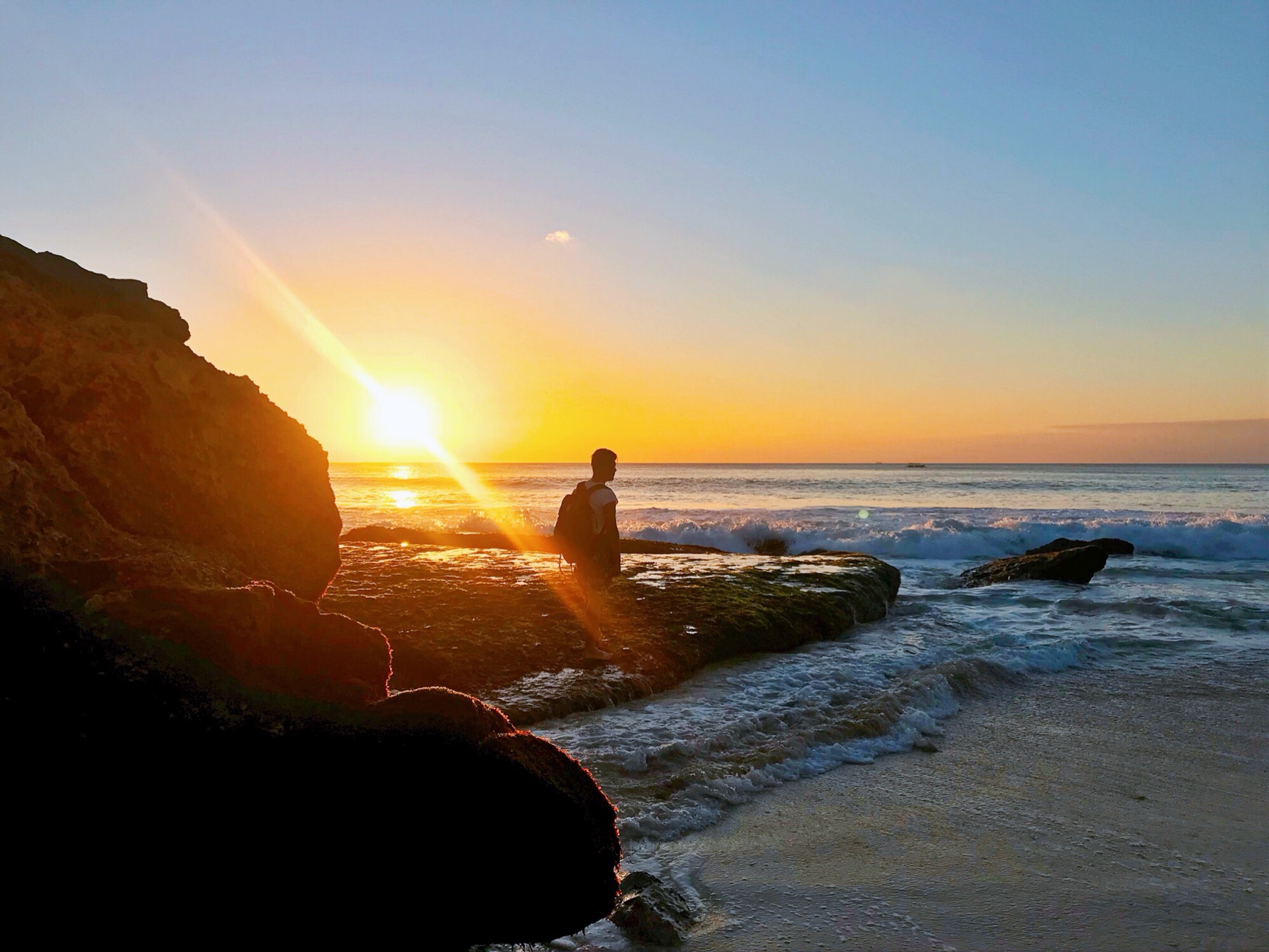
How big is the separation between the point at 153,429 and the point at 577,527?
15.4 ft

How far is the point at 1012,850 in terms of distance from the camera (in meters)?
4.03

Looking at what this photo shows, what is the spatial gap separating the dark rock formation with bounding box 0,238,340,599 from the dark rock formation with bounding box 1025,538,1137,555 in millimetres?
15539

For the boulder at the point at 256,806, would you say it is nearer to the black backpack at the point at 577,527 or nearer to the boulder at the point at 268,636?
the boulder at the point at 268,636

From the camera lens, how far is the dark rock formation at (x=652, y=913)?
3.16 m

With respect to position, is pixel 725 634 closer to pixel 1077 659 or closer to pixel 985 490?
pixel 1077 659

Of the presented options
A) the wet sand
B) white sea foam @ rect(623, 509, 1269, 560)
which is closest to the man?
the wet sand

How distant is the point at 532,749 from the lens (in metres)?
2.26

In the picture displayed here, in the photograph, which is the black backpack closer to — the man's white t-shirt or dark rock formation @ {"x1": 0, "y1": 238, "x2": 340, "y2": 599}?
the man's white t-shirt

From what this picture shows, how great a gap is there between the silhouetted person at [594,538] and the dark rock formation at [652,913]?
368cm

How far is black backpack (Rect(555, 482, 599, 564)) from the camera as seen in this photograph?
746 cm

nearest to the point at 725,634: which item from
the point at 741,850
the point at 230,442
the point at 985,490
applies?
the point at 741,850

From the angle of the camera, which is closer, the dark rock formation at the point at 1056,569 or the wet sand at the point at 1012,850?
the wet sand at the point at 1012,850

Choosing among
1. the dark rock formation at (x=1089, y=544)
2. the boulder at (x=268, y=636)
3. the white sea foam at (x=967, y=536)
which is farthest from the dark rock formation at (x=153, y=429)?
the white sea foam at (x=967, y=536)

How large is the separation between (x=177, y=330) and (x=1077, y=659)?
9032 mm
